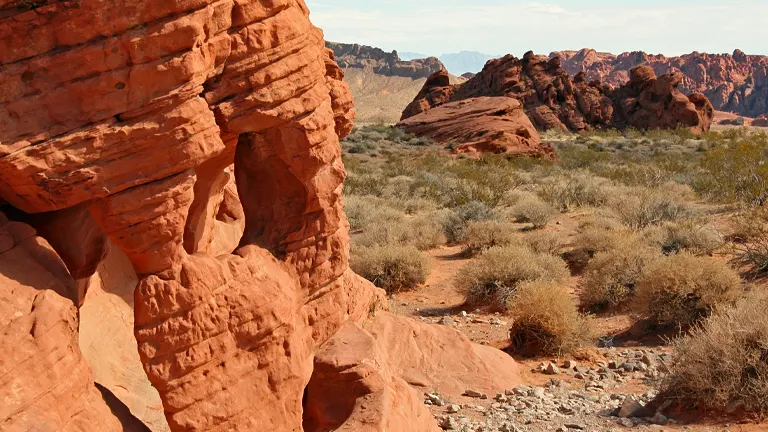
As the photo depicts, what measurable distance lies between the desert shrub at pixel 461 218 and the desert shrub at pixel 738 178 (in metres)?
5.80

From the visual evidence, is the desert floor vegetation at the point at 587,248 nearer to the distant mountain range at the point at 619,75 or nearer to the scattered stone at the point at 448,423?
the scattered stone at the point at 448,423

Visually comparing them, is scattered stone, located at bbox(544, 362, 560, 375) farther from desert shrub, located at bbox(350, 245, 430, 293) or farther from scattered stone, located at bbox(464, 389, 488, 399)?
desert shrub, located at bbox(350, 245, 430, 293)

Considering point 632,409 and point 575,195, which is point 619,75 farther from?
point 632,409

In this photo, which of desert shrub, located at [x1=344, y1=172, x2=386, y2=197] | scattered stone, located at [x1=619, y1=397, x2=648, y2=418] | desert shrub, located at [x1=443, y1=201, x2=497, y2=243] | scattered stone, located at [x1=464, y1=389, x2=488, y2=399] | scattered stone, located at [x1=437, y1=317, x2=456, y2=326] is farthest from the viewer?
desert shrub, located at [x1=344, y1=172, x2=386, y2=197]

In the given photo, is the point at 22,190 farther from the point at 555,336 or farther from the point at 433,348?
the point at 555,336

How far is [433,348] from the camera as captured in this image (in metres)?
8.61

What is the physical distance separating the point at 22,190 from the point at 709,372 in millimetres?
6095

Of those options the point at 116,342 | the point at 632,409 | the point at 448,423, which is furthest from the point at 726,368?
the point at 116,342

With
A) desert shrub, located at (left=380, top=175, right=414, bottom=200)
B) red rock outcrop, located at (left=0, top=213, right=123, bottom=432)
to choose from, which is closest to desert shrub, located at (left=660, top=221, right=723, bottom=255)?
desert shrub, located at (left=380, top=175, right=414, bottom=200)

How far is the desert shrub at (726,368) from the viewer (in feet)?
22.9

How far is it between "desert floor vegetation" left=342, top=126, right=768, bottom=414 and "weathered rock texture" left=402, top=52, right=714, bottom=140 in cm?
2016

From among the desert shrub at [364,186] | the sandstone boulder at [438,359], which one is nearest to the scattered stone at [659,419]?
the sandstone boulder at [438,359]

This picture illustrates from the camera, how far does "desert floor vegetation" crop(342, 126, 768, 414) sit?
31.6ft

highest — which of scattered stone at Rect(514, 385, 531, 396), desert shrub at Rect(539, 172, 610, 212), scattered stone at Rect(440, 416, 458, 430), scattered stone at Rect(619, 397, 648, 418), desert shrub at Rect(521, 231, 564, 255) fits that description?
scattered stone at Rect(619, 397, 648, 418)
